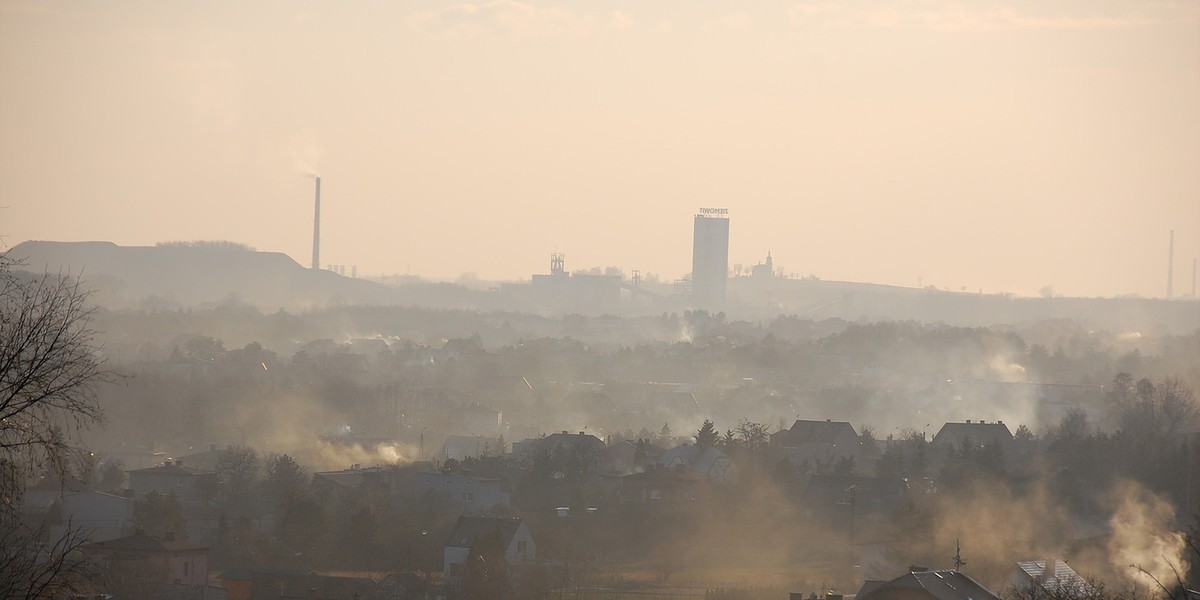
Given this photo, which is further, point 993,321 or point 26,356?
point 993,321

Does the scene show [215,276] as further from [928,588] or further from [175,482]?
[928,588]

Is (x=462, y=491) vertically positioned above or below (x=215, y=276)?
below

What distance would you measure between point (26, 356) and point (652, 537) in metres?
19.9

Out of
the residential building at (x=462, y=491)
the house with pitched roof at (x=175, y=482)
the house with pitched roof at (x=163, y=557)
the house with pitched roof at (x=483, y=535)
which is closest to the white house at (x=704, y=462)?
the residential building at (x=462, y=491)

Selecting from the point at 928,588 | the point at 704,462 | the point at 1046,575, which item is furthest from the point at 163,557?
the point at 704,462

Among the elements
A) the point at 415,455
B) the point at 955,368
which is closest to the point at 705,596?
the point at 415,455

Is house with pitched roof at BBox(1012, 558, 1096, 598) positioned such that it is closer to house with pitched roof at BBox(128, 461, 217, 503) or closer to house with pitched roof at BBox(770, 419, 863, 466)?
house with pitched roof at BBox(128, 461, 217, 503)

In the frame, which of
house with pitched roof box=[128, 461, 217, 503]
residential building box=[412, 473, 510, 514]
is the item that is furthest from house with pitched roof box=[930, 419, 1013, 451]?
house with pitched roof box=[128, 461, 217, 503]

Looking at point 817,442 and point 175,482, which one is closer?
point 175,482

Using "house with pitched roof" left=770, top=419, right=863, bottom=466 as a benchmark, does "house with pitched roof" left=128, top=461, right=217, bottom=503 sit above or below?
below

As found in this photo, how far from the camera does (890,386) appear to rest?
6750 cm

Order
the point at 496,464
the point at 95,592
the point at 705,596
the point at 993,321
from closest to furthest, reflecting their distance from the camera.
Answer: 1. the point at 95,592
2. the point at 705,596
3. the point at 496,464
4. the point at 993,321

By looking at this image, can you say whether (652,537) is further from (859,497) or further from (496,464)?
(496,464)

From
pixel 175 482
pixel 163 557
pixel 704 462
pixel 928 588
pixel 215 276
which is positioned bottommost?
pixel 175 482
